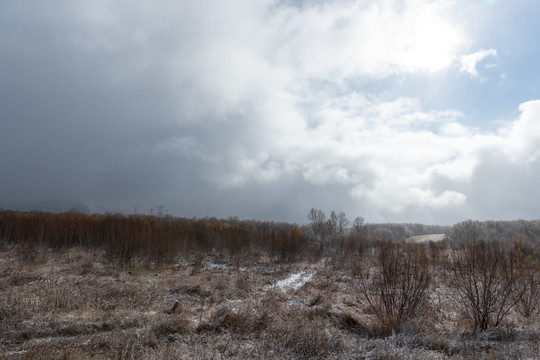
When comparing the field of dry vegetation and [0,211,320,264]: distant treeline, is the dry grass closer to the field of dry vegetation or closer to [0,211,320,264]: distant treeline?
the field of dry vegetation

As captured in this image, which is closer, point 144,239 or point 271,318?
point 271,318

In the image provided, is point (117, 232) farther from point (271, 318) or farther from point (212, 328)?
point (271, 318)

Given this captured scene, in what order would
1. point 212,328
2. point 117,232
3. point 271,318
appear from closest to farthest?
point 212,328, point 271,318, point 117,232

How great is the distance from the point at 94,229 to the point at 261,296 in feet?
72.3

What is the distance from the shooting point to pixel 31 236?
25.3 meters

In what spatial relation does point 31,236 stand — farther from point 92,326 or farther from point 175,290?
point 92,326

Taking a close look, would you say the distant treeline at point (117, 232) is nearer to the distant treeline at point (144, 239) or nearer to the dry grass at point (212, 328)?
the distant treeline at point (144, 239)

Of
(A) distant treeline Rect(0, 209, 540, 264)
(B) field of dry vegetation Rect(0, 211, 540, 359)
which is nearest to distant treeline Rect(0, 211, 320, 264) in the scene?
(A) distant treeline Rect(0, 209, 540, 264)

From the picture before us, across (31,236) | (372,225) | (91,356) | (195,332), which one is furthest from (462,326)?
(372,225)

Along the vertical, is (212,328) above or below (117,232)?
below

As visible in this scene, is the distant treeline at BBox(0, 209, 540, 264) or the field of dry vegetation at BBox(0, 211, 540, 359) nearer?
the field of dry vegetation at BBox(0, 211, 540, 359)

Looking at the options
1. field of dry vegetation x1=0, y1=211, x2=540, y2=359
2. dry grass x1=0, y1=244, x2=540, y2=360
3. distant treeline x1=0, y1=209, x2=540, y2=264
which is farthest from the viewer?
distant treeline x1=0, y1=209, x2=540, y2=264

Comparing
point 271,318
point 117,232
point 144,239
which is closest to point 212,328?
point 271,318

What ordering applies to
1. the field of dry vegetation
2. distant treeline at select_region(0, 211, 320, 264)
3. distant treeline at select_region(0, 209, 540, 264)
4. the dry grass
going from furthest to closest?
distant treeline at select_region(0, 211, 320, 264)
distant treeline at select_region(0, 209, 540, 264)
the field of dry vegetation
the dry grass
